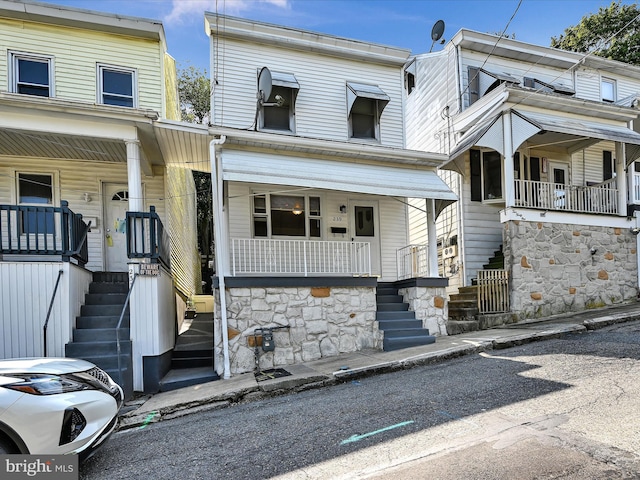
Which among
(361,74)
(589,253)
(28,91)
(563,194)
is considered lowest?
(589,253)

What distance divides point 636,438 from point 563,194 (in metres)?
9.48

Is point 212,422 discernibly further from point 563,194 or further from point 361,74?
point 563,194

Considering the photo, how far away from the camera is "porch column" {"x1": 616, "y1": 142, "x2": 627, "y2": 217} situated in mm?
11047

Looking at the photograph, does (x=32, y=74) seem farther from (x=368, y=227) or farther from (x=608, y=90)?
(x=608, y=90)

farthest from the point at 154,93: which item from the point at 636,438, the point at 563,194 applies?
the point at 563,194

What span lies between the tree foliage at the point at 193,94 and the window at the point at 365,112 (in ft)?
42.6

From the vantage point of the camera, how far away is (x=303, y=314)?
303 inches

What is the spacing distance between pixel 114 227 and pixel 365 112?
22.4 ft

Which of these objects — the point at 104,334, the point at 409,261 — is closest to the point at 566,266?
the point at 409,261

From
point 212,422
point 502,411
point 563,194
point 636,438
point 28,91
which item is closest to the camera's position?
point 636,438

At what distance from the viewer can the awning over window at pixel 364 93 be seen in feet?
33.7

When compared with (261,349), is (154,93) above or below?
above

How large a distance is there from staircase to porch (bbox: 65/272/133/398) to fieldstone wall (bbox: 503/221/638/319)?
8231 mm

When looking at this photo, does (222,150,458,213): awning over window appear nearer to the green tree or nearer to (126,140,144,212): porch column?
(126,140,144,212): porch column
